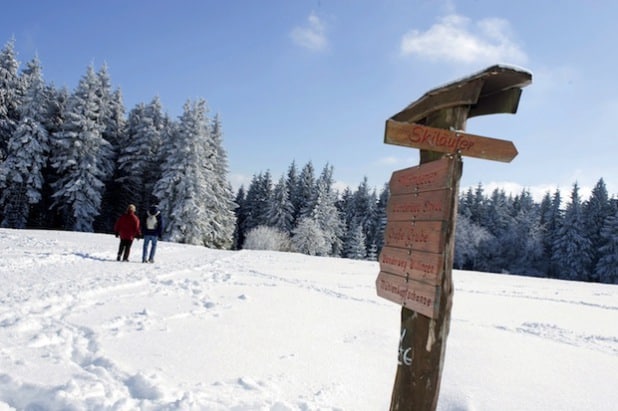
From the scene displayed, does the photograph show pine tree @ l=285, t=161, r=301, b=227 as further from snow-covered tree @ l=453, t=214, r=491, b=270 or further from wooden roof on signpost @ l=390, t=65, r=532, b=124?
wooden roof on signpost @ l=390, t=65, r=532, b=124

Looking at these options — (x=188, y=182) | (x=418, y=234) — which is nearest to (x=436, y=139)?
(x=418, y=234)

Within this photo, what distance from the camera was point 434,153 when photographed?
326 cm

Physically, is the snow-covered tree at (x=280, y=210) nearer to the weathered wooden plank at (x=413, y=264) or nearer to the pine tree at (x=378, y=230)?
the pine tree at (x=378, y=230)

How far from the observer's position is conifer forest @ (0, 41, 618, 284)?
30.9 meters

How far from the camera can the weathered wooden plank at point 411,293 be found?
2730 mm

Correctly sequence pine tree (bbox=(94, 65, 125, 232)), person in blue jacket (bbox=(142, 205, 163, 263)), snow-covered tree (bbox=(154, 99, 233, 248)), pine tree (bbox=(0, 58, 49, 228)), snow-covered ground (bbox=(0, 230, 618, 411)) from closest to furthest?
snow-covered ground (bbox=(0, 230, 618, 411)) → person in blue jacket (bbox=(142, 205, 163, 263)) → pine tree (bbox=(0, 58, 49, 228)) → snow-covered tree (bbox=(154, 99, 233, 248)) → pine tree (bbox=(94, 65, 125, 232))

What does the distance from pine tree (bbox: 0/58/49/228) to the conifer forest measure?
0.07 meters

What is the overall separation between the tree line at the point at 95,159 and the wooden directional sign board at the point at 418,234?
102ft

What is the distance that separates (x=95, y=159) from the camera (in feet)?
106

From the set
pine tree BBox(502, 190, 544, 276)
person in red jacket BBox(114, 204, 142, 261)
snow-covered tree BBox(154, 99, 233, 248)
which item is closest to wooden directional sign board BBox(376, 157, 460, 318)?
person in red jacket BBox(114, 204, 142, 261)

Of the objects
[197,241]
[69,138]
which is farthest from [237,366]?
[69,138]

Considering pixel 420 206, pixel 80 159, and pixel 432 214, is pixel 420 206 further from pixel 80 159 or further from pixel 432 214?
pixel 80 159

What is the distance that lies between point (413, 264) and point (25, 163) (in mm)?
34545

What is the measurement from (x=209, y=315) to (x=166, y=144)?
33.3 metres
